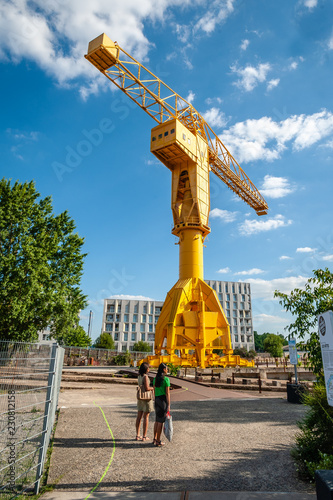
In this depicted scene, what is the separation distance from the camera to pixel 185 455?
16.8 feet

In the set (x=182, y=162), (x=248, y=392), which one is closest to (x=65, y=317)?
(x=248, y=392)

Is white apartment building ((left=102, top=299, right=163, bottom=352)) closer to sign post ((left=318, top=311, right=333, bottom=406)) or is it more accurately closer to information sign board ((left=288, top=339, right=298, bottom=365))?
information sign board ((left=288, top=339, right=298, bottom=365))

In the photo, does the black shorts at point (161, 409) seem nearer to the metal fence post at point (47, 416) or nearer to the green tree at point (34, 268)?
the metal fence post at point (47, 416)

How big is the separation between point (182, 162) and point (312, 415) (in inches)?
919

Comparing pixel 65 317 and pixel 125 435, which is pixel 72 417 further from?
pixel 65 317

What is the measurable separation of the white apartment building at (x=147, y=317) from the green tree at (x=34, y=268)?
→ 5818 centimetres

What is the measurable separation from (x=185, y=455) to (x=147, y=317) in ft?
254

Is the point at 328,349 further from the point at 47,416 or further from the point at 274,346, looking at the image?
the point at 274,346

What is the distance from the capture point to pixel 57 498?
12.1 ft

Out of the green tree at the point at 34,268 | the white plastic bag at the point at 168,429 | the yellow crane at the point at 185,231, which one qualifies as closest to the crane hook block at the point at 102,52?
the yellow crane at the point at 185,231

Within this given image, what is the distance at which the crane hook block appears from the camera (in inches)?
915

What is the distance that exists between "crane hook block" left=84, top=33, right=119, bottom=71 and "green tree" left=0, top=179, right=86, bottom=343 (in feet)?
36.6

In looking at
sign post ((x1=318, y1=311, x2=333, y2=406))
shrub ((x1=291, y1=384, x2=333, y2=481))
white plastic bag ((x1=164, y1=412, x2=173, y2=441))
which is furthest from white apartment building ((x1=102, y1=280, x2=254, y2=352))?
sign post ((x1=318, y1=311, x2=333, y2=406))

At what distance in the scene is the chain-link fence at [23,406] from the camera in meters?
3.91
